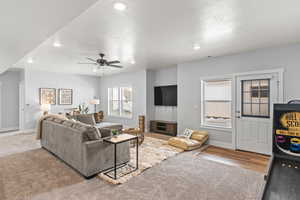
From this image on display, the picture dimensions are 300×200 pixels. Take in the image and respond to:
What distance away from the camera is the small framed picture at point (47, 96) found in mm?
6641

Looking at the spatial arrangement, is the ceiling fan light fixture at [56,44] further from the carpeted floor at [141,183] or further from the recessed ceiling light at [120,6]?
the carpeted floor at [141,183]

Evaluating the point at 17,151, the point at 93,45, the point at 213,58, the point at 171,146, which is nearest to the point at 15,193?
the point at 17,151

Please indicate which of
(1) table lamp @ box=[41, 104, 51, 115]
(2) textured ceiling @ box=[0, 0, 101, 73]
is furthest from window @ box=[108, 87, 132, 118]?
(2) textured ceiling @ box=[0, 0, 101, 73]

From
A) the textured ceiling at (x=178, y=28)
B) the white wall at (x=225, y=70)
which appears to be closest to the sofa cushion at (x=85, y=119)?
the textured ceiling at (x=178, y=28)

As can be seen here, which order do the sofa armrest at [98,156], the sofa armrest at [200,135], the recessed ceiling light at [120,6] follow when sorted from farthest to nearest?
the sofa armrest at [200,135] < the sofa armrest at [98,156] < the recessed ceiling light at [120,6]

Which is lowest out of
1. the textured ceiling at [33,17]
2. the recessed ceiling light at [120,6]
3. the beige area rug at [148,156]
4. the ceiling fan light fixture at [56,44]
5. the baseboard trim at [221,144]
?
the beige area rug at [148,156]

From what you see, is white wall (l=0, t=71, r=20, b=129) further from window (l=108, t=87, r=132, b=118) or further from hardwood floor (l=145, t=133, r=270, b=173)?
hardwood floor (l=145, t=133, r=270, b=173)

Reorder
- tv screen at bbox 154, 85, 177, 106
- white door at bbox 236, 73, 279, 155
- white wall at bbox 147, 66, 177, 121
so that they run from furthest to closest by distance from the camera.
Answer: white wall at bbox 147, 66, 177, 121, tv screen at bbox 154, 85, 177, 106, white door at bbox 236, 73, 279, 155

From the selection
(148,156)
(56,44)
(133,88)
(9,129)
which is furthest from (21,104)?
(148,156)

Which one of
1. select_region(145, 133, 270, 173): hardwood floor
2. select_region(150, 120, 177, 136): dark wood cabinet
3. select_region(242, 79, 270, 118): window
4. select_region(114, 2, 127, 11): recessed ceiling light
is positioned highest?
select_region(114, 2, 127, 11): recessed ceiling light

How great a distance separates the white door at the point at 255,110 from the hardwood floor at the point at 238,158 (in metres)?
0.30

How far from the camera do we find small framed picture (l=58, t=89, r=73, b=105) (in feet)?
23.6

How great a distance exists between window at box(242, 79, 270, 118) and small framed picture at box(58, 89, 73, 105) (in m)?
7.37

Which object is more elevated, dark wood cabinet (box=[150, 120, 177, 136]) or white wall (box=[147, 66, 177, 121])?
white wall (box=[147, 66, 177, 121])
